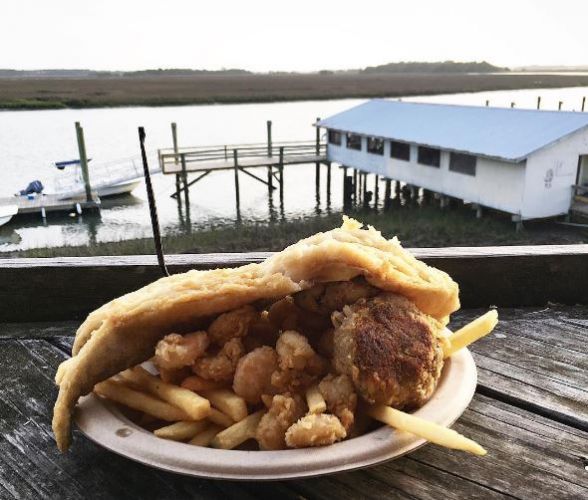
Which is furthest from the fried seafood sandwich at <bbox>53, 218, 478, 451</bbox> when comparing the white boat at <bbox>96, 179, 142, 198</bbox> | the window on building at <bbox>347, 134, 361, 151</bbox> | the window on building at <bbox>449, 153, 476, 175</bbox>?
the white boat at <bbox>96, 179, 142, 198</bbox>

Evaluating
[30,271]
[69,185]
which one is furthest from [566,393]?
[69,185]

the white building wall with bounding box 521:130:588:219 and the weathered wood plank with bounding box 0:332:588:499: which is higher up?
the weathered wood plank with bounding box 0:332:588:499

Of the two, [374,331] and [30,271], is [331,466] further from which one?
[30,271]

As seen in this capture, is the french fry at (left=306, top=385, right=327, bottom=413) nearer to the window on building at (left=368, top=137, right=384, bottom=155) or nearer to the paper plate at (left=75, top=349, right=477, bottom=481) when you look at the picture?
the paper plate at (left=75, top=349, right=477, bottom=481)

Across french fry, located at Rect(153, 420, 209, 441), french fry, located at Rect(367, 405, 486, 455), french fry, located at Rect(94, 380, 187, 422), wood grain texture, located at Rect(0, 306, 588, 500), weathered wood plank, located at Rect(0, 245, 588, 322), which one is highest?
french fry, located at Rect(367, 405, 486, 455)

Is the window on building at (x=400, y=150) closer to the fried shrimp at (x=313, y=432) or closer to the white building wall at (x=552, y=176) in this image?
the white building wall at (x=552, y=176)

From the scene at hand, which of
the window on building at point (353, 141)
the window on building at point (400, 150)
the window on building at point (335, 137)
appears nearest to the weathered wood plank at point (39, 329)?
the window on building at point (400, 150)

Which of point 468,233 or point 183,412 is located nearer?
point 183,412
